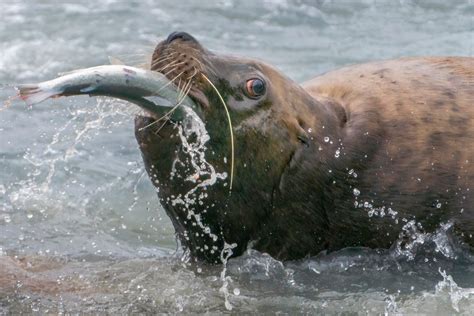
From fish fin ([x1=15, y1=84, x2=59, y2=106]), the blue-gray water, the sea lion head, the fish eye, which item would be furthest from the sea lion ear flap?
fish fin ([x1=15, y1=84, x2=59, y2=106])

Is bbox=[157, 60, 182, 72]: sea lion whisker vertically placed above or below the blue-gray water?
above

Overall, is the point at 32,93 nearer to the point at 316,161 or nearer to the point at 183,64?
the point at 183,64

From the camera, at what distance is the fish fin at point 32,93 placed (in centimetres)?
404

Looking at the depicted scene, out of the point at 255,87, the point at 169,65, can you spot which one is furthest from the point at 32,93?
the point at 255,87

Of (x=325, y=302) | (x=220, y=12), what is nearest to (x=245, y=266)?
(x=325, y=302)

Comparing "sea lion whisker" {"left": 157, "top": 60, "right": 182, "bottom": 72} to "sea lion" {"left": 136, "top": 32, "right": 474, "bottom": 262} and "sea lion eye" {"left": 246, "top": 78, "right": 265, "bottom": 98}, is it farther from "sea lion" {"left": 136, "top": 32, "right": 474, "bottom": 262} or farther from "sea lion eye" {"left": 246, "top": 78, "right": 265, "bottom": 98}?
"sea lion eye" {"left": 246, "top": 78, "right": 265, "bottom": 98}

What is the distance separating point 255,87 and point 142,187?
2.34 metres

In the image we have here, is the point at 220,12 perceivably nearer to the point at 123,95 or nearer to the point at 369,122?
the point at 369,122

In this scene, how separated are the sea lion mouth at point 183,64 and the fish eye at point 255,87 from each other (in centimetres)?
22

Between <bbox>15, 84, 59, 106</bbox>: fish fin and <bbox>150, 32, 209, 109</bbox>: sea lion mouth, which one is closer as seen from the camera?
<bbox>15, 84, 59, 106</bbox>: fish fin

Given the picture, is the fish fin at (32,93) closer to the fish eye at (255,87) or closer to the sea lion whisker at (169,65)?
the sea lion whisker at (169,65)

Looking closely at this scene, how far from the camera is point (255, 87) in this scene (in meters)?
4.93

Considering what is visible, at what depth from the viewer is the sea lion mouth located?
4.70 m

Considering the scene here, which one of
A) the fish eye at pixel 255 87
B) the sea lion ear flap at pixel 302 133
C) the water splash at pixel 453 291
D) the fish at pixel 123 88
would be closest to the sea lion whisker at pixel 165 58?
the fish at pixel 123 88
